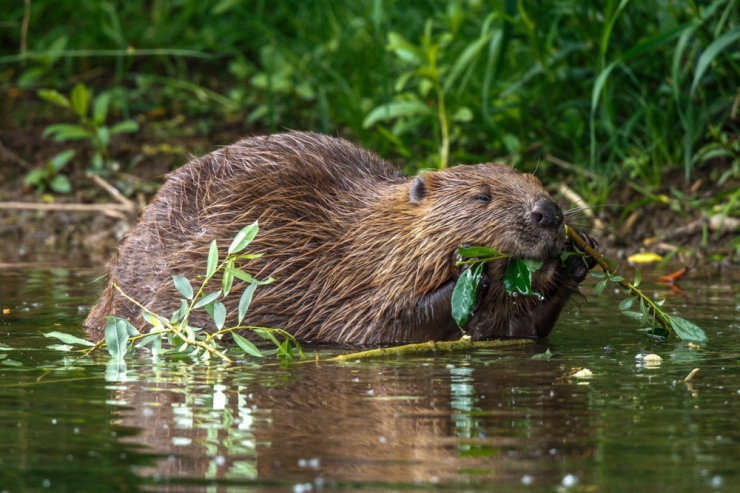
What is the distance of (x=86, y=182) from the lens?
7453mm

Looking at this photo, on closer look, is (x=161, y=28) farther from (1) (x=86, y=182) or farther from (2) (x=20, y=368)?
(2) (x=20, y=368)

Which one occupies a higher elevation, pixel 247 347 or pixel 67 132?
pixel 67 132

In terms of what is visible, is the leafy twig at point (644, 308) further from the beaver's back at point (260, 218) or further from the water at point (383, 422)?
the beaver's back at point (260, 218)

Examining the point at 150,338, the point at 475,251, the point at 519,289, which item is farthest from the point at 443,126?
the point at 150,338

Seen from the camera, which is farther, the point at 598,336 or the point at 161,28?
the point at 161,28

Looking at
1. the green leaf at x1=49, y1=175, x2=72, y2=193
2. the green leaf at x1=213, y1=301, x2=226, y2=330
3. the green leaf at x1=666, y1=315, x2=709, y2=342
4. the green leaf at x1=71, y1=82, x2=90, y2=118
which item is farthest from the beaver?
the green leaf at x1=49, y1=175, x2=72, y2=193

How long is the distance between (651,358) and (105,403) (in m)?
1.54

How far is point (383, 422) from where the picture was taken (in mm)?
2721

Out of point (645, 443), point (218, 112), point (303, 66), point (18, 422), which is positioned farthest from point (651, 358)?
point (218, 112)

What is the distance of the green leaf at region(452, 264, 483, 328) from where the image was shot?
3.81 m

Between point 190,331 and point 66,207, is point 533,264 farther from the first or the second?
point 66,207

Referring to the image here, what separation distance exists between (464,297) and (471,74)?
2731mm

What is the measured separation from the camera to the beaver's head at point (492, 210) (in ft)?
12.7

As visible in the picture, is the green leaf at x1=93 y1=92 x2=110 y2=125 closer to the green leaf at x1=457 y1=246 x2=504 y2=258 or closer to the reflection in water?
the green leaf at x1=457 y1=246 x2=504 y2=258
